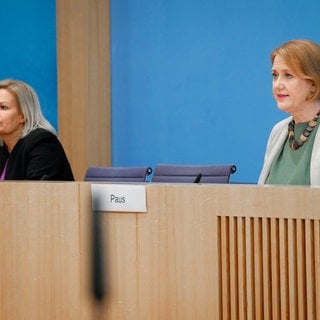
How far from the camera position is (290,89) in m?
2.57

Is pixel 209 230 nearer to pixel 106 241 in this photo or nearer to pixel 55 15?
pixel 106 241

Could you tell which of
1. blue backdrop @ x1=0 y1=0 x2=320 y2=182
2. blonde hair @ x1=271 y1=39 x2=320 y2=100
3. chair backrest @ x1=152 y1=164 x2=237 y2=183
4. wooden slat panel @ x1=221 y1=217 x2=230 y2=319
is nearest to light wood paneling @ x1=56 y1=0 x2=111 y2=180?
blue backdrop @ x1=0 y1=0 x2=320 y2=182

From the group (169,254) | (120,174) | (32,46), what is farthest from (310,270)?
(32,46)

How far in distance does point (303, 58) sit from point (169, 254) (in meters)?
1.09

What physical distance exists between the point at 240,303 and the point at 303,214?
249mm

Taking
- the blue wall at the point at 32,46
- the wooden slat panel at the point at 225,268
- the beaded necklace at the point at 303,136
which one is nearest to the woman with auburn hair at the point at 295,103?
the beaded necklace at the point at 303,136

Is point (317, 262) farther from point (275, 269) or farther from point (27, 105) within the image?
point (27, 105)

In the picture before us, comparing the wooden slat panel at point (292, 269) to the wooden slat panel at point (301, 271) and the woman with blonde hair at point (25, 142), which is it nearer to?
the wooden slat panel at point (301, 271)

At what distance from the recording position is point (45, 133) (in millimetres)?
3424

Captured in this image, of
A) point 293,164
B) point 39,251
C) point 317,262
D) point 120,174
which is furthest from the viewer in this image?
point 120,174

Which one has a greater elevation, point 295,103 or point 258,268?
point 295,103

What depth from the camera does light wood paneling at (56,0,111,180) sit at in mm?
5648

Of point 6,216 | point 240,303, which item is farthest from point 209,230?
point 6,216

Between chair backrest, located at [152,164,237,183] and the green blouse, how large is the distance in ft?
3.07
